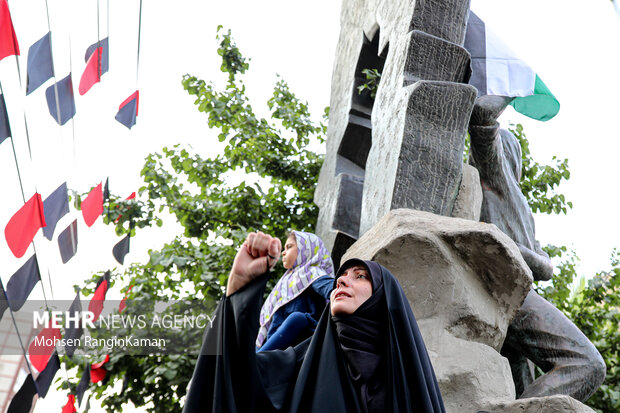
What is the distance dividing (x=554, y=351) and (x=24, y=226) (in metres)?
3.00

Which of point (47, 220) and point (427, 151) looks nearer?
point (427, 151)

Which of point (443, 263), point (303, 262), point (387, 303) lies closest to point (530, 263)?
point (443, 263)

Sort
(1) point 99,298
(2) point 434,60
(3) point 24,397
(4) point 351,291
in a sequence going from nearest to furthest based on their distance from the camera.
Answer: (4) point 351,291 < (3) point 24,397 < (2) point 434,60 < (1) point 99,298

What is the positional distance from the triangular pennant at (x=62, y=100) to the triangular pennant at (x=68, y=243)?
0.77 metres

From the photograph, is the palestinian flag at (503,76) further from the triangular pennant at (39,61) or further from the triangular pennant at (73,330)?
the triangular pennant at (73,330)

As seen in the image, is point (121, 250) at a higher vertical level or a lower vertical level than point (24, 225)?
lower

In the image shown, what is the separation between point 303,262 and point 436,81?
1411 mm

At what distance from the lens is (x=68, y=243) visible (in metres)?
4.62

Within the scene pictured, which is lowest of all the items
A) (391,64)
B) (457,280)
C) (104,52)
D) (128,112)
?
(457,280)

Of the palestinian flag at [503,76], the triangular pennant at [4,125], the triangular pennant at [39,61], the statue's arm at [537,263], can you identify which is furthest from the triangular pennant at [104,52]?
the statue's arm at [537,263]

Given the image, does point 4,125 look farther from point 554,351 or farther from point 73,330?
point 554,351

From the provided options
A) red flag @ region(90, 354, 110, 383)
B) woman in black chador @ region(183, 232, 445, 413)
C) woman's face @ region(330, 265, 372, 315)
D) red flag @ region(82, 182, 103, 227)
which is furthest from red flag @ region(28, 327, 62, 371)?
woman's face @ region(330, 265, 372, 315)

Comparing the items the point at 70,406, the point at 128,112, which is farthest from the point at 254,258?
the point at 128,112

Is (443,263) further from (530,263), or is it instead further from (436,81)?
(436,81)
